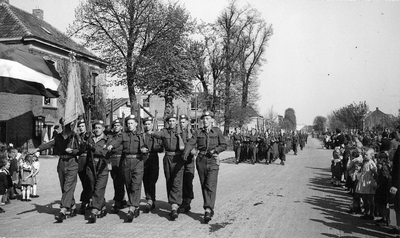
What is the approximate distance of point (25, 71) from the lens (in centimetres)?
944

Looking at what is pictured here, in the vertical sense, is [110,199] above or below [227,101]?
below

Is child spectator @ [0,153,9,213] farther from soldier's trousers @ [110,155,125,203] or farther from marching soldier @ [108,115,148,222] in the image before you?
marching soldier @ [108,115,148,222]

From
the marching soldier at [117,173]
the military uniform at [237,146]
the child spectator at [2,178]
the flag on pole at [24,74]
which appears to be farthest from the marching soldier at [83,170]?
the military uniform at [237,146]

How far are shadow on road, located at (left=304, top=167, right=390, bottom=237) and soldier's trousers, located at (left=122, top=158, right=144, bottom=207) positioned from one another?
12.0 feet

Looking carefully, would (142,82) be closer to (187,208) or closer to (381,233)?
(187,208)

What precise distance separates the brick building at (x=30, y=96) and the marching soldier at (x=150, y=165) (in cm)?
1819

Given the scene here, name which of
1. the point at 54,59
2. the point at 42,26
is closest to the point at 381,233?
the point at 54,59

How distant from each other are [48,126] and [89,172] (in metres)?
21.6

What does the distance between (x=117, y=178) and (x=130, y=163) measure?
0.71m

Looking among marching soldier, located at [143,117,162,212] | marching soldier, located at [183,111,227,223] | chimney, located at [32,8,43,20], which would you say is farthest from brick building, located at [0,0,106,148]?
marching soldier, located at [183,111,227,223]

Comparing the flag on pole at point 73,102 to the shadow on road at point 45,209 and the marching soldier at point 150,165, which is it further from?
the shadow on road at point 45,209

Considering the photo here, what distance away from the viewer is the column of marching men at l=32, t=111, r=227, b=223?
736cm

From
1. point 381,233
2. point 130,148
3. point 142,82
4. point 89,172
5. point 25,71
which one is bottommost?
point 381,233

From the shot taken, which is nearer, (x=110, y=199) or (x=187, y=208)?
(x=187, y=208)
